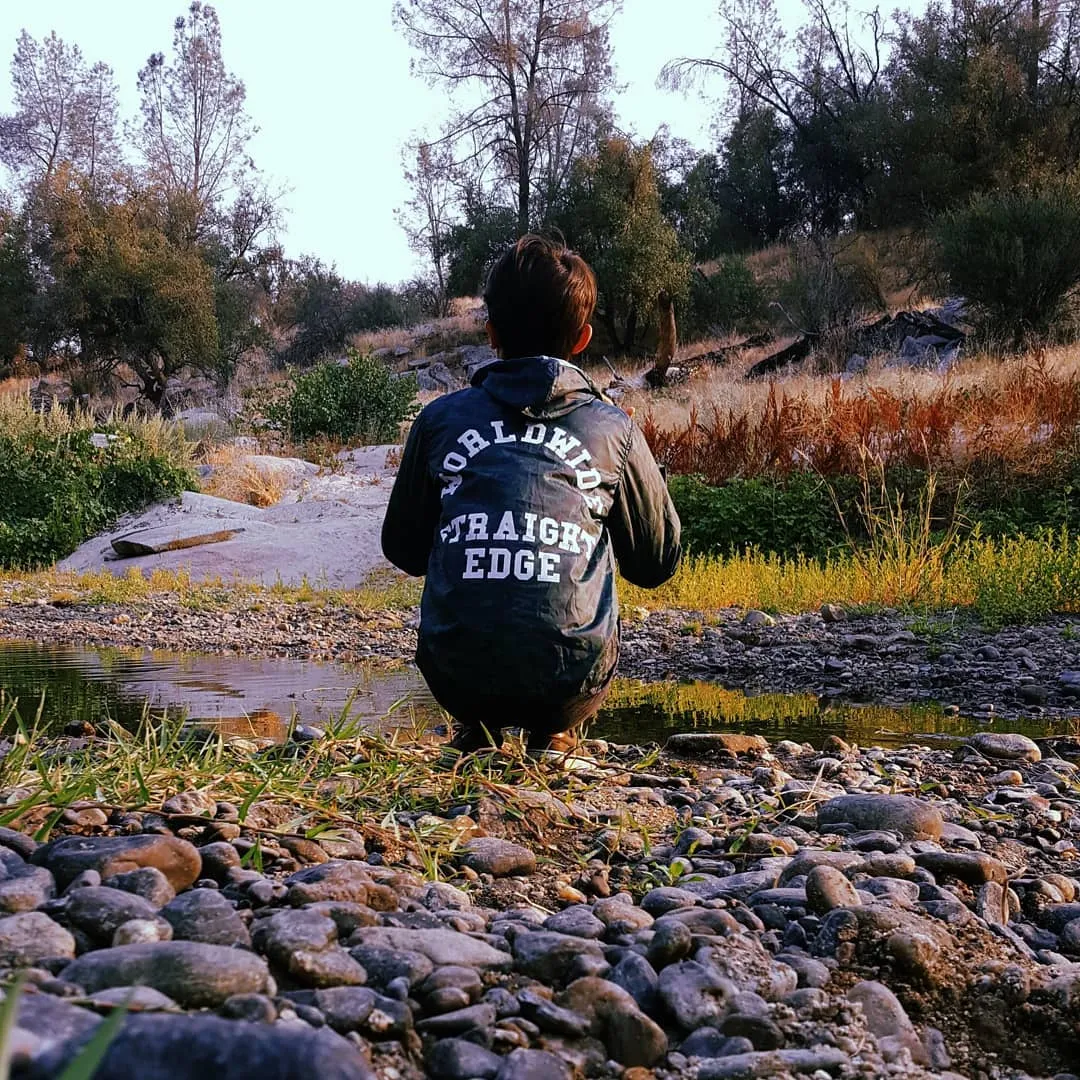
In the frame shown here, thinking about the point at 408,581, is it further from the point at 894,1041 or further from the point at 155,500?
the point at 894,1041

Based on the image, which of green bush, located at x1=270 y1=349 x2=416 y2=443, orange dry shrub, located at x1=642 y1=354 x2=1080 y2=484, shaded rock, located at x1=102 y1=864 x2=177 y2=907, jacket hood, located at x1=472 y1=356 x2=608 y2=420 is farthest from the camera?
green bush, located at x1=270 y1=349 x2=416 y2=443

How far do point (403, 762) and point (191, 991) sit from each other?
70.3 inches

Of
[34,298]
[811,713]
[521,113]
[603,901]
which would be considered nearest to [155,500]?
[811,713]

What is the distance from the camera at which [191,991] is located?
4.14ft

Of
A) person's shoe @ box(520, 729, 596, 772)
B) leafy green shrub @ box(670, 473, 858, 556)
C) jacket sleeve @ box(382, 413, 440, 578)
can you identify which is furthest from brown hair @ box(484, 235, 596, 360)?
leafy green shrub @ box(670, 473, 858, 556)

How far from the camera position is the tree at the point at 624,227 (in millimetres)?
30547

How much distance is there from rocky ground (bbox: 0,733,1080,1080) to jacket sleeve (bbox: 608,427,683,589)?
93 cm

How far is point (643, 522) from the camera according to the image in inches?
134

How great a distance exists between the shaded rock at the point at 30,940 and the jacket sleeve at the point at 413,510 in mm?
1964

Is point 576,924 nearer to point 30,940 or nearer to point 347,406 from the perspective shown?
point 30,940

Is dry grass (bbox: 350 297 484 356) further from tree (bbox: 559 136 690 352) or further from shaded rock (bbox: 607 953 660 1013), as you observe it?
shaded rock (bbox: 607 953 660 1013)

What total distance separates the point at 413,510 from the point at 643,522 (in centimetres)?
71

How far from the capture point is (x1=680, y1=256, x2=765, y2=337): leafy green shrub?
32531 mm

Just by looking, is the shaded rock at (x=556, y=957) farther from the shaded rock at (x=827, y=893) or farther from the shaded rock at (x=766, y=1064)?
the shaded rock at (x=827, y=893)
